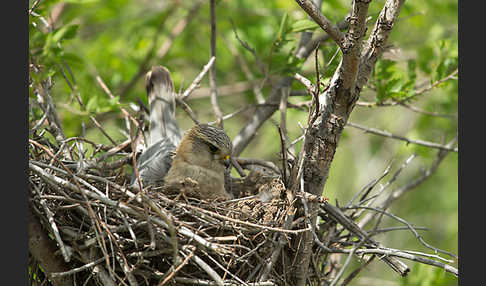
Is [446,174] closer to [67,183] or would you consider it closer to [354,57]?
[354,57]

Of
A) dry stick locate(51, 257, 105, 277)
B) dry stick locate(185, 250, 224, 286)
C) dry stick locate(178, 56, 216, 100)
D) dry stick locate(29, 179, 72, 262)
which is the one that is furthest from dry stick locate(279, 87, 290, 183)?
dry stick locate(29, 179, 72, 262)

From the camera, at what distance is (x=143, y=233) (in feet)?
10.3

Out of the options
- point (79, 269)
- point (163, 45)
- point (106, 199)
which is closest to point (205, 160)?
point (106, 199)

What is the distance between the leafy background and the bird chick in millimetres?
652

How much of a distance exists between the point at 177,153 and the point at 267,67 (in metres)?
1.02

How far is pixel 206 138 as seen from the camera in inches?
167

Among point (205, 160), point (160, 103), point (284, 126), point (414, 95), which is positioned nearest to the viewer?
point (284, 126)

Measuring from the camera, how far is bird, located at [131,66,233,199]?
4117 mm

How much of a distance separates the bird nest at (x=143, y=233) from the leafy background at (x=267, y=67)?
3.13ft

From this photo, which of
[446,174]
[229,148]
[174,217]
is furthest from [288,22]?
[446,174]

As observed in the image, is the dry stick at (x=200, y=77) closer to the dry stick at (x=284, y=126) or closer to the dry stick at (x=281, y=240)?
the dry stick at (x=284, y=126)

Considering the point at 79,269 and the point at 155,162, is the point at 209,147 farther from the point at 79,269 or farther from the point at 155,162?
the point at 79,269

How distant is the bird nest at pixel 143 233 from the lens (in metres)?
2.89

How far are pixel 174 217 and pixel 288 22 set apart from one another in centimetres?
176
